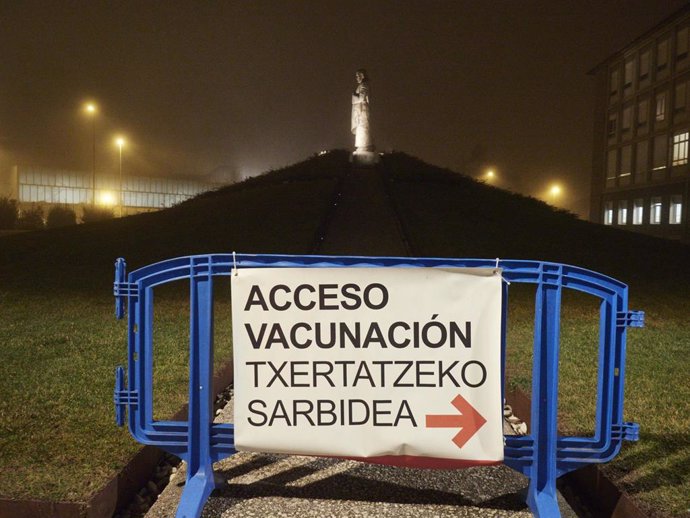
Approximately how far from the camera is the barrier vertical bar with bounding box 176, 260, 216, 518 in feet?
10.2

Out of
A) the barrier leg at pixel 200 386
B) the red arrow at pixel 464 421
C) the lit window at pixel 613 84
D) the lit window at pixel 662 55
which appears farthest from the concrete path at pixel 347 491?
the lit window at pixel 613 84

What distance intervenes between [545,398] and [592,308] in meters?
7.54

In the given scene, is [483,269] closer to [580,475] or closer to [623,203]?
[580,475]

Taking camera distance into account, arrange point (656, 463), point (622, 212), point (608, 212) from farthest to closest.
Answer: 1. point (608, 212)
2. point (622, 212)
3. point (656, 463)

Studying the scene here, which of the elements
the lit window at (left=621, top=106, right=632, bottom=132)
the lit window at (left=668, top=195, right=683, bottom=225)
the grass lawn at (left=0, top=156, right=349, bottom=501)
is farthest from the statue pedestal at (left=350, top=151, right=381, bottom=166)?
the lit window at (left=621, top=106, right=632, bottom=132)

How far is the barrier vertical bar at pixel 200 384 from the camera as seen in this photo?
3111mm

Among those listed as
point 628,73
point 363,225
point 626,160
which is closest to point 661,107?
point 626,160

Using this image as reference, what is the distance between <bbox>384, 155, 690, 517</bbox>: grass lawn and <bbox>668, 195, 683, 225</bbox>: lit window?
54.9 ft

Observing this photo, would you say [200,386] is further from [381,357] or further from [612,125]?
[612,125]

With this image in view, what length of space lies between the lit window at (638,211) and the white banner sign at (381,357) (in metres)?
46.8

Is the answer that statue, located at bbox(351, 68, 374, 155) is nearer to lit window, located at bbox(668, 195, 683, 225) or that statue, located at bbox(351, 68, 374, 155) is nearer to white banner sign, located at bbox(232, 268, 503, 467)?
lit window, located at bbox(668, 195, 683, 225)

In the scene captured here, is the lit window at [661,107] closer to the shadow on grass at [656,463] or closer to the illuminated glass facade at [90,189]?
the shadow on grass at [656,463]

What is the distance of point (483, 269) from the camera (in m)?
2.93

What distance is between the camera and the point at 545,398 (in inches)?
121
